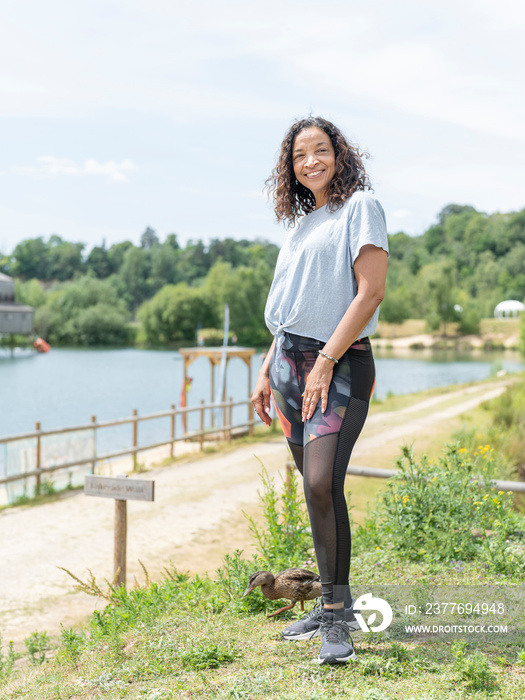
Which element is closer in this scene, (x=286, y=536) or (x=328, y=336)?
(x=328, y=336)

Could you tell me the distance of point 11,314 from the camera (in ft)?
212

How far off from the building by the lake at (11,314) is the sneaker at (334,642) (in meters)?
65.1

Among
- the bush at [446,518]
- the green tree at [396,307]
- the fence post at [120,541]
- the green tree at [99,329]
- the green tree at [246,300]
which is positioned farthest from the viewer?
the green tree at [99,329]

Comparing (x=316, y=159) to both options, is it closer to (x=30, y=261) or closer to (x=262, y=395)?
(x=262, y=395)

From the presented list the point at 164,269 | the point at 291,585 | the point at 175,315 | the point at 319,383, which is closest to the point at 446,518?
the point at 291,585

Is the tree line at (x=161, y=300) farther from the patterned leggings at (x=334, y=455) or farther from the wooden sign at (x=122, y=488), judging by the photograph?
the patterned leggings at (x=334, y=455)

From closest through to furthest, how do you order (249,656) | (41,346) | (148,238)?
(249,656), (41,346), (148,238)

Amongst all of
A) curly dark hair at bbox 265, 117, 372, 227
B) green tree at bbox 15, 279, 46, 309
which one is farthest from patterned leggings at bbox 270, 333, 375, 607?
green tree at bbox 15, 279, 46, 309

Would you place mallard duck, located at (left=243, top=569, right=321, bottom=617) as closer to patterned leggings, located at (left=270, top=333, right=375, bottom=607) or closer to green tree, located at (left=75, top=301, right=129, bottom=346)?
patterned leggings, located at (left=270, top=333, right=375, bottom=607)

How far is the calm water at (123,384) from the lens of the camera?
25297 mm

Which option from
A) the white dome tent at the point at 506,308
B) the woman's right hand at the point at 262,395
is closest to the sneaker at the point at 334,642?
the woman's right hand at the point at 262,395

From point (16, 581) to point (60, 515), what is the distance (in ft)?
8.68

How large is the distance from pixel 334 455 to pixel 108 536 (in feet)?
19.7

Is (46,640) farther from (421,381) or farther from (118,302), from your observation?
(118,302)
